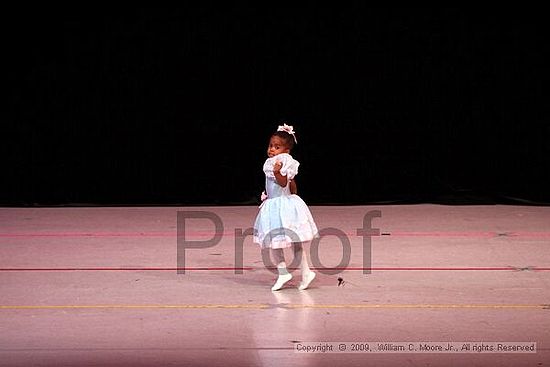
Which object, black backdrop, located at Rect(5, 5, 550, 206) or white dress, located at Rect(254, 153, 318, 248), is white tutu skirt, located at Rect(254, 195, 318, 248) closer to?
white dress, located at Rect(254, 153, 318, 248)

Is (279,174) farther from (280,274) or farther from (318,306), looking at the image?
(318,306)

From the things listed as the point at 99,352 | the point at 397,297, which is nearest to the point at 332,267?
the point at 397,297

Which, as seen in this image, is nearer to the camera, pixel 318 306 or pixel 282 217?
pixel 318 306

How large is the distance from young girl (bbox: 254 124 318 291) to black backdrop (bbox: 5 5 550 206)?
3688 millimetres

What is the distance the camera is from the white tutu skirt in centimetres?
469

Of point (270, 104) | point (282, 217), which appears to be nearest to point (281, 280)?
point (282, 217)

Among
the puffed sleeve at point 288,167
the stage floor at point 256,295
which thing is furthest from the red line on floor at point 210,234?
the puffed sleeve at point 288,167

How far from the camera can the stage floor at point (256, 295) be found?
140 inches

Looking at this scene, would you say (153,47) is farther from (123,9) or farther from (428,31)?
(428,31)

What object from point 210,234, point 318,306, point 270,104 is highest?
point 270,104

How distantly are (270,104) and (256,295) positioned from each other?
13.2 ft

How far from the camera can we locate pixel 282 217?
4719mm

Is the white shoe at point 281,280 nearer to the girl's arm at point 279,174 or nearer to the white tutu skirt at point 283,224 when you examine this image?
the white tutu skirt at point 283,224

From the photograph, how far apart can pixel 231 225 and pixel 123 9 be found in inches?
94.0
